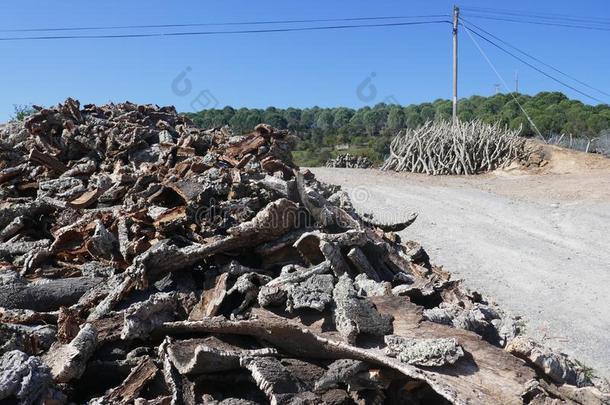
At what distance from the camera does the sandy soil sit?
500 cm

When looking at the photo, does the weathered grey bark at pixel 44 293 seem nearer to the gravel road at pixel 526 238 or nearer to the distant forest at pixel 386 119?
the gravel road at pixel 526 238

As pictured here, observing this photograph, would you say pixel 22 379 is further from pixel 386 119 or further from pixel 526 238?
pixel 386 119

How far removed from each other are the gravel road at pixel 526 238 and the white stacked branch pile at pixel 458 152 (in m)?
2.15

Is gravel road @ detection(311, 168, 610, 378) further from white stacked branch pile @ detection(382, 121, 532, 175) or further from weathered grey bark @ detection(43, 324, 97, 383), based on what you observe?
weathered grey bark @ detection(43, 324, 97, 383)

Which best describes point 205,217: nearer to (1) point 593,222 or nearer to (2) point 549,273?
(2) point 549,273

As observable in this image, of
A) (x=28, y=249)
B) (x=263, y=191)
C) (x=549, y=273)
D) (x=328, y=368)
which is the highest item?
(x=263, y=191)

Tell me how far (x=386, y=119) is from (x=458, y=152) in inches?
1108

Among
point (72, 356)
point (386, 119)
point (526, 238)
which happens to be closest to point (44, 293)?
point (72, 356)

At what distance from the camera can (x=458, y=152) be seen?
15602 millimetres

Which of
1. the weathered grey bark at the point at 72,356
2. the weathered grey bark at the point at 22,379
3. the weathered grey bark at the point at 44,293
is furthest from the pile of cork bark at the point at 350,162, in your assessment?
the weathered grey bark at the point at 22,379

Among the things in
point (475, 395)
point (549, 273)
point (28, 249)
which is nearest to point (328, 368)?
point (475, 395)

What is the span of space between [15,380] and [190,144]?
3465mm

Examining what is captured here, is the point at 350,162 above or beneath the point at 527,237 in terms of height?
above

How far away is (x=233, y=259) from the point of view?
3.45 m
